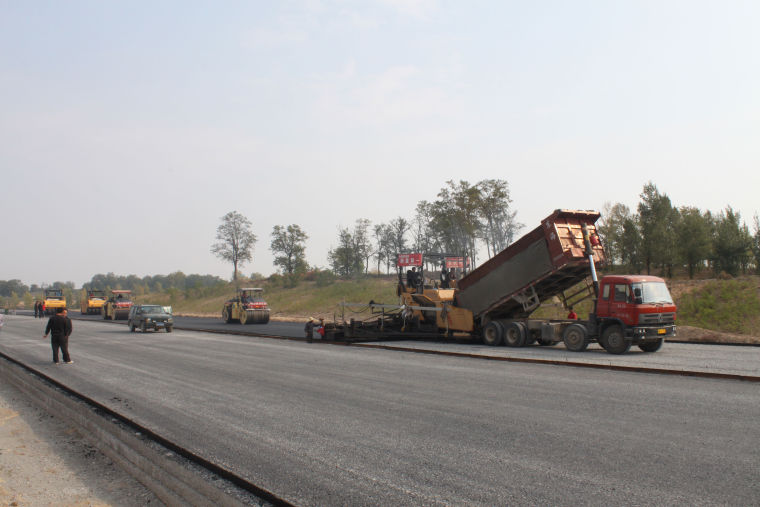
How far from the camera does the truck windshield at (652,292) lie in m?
15.7

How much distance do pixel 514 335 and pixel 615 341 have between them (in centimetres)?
362

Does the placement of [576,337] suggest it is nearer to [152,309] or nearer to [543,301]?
[543,301]

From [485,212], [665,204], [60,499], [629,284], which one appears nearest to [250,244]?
[485,212]

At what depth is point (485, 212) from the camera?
51938 mm

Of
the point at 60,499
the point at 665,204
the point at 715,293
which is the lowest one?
the point at 60,499

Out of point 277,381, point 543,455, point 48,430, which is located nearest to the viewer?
point 543,455

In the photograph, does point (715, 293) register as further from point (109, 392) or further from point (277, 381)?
point (109, 392)

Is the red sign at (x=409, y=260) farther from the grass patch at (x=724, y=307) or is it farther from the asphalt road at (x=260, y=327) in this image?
the grass patch at (x=724, y=307)

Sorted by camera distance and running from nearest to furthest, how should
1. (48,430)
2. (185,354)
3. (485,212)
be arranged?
(48,430) → (185,354) → (485,212)

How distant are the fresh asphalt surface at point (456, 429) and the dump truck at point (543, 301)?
3.75 meters

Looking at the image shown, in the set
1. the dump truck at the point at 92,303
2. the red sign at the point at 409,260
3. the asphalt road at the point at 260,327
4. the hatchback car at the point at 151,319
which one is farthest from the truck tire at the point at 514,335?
the dump truck at the point at 92,303

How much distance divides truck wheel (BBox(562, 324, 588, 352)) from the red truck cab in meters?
0.50

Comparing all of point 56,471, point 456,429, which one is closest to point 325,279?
point 456,429

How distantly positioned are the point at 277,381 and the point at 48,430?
451 centimetres
